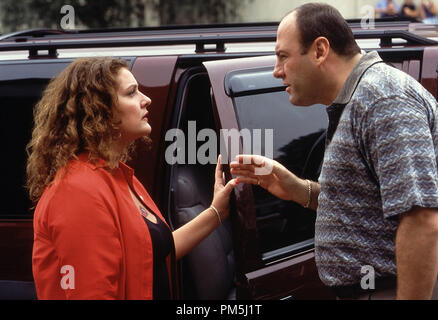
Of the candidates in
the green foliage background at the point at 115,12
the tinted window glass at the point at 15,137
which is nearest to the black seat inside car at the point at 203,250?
the tinted window glass at the point at 15,137

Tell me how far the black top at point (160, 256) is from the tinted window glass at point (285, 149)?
455 millimetres

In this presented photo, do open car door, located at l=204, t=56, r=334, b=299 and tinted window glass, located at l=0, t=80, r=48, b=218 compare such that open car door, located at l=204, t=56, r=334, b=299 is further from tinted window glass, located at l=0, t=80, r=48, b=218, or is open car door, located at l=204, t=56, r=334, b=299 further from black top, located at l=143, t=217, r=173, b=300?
tinted window glass, located at l=0, t=80, r=48, b=218

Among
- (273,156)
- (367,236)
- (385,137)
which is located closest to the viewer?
(385,137)

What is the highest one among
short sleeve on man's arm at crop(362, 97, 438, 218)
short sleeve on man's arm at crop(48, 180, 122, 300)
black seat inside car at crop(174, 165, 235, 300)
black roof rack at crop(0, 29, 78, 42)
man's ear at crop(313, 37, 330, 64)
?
man's ear at crop(313, 37, 330, 64)

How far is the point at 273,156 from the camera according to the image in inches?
106

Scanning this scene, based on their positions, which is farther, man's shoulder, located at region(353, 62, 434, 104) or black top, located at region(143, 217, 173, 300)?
black top, located at region(143, 217, 173, 300)

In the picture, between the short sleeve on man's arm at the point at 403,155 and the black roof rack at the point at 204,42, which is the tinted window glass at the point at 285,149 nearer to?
the black roof rack at the point at 204,42

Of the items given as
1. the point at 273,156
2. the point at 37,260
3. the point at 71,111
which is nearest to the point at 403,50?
the point at 273,156

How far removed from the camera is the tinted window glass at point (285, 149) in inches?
104

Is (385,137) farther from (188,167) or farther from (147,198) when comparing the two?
(188,167)

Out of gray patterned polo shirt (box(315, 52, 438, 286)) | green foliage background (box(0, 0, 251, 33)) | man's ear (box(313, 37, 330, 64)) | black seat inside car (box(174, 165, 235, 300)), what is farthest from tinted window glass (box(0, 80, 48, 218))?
green foliage background (box(0, 0, 251, 33))

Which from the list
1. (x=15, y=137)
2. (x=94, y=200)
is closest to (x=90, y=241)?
(x=94, y=200)

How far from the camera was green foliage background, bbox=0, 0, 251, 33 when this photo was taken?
37.3ft
